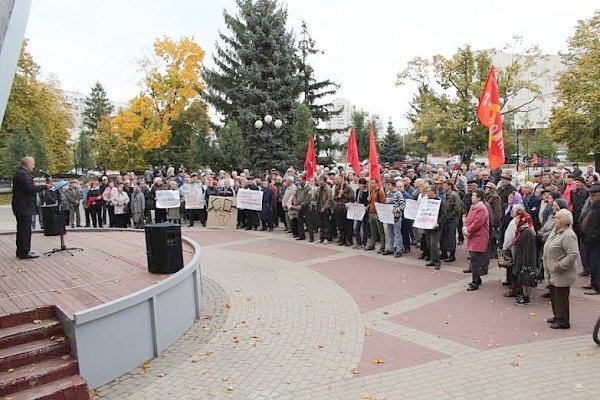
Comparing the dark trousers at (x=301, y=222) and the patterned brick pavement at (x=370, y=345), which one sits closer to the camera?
the patterned brick pavement at (x=370, y=345)

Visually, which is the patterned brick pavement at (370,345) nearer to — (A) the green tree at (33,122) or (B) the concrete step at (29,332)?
(B) the concrete step at (29,332)

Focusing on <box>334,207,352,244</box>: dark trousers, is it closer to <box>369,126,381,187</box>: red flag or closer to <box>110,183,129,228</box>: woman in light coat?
<box>369,126,381,187</box>: red flag

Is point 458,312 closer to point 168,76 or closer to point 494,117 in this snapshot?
point 494,117

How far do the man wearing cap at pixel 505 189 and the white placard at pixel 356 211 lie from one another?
3.72 m

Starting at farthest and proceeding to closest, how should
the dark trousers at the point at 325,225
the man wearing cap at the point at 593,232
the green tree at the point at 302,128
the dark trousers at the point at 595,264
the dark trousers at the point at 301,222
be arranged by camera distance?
1. the green tree at the point at 302,128
2. the dark trousers at the point at 301,222
3. the dark trousers at the point at 325,225
4. the dark trousers at the point at 595,264
5. the man wearing cap at the point at 593,232

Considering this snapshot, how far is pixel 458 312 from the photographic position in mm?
8477

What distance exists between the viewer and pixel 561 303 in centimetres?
751

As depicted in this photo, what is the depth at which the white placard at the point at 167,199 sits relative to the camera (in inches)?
722

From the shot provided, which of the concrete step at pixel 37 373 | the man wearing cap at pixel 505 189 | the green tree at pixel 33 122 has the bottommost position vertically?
the concrete step at pixel 37 373

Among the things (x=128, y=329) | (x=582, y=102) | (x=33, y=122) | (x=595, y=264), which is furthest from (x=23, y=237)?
(x=33, y=122)

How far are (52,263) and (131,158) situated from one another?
35953 mm

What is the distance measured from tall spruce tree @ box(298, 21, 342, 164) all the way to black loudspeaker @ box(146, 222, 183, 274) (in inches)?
1219

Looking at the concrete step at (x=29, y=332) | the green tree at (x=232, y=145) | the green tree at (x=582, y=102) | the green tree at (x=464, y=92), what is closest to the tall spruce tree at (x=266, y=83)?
the green tree at (x=232, y=145)

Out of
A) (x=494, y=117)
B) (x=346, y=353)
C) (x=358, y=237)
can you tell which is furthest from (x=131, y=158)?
(x=346, y=353)
